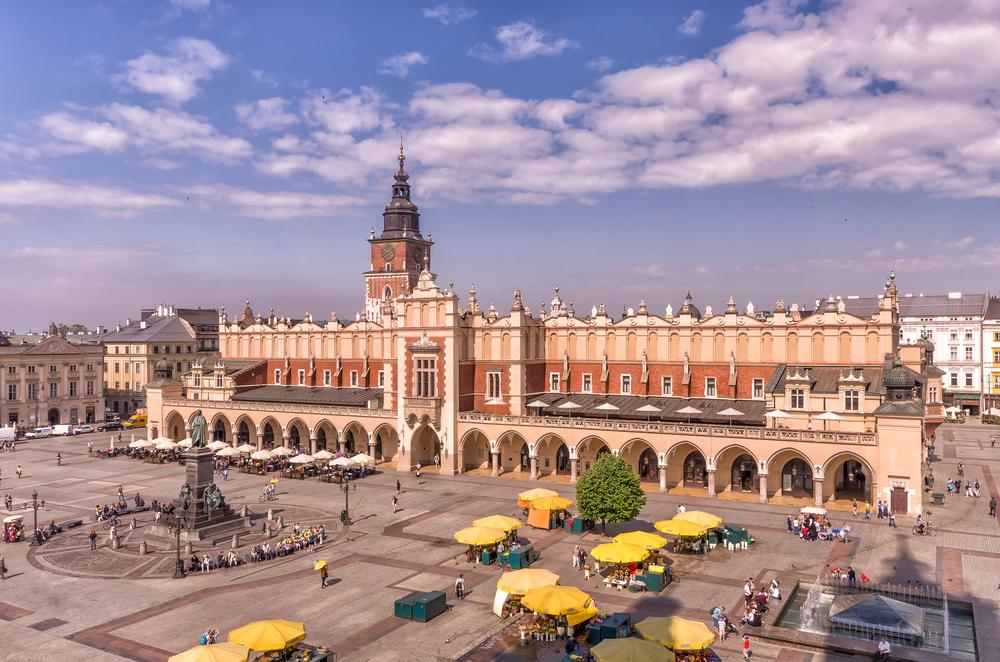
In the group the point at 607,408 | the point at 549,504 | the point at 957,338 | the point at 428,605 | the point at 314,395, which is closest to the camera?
the point at 428,605

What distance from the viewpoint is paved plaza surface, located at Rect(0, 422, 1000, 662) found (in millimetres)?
29656

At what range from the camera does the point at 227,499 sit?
5769cm

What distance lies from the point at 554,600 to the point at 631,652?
17.5 feet

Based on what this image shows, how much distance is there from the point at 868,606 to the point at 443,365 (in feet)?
145

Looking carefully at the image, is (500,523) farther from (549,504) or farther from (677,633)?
(677,633)

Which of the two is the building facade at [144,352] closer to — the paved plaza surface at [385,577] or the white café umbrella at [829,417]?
the paved plaza surface at [385,577]

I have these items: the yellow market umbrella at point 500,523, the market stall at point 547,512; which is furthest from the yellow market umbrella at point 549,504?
the yellow market umbrella at point 500,523

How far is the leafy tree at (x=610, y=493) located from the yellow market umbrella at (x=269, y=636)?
20.7 meters

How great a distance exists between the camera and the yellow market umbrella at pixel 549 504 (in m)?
46.2

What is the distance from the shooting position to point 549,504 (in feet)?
152

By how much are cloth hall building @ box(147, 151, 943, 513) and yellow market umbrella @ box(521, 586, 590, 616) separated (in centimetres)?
2878

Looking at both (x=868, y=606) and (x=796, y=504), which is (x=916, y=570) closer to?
(x=868, y=606)

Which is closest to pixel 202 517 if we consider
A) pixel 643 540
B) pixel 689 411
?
pixel 643 540

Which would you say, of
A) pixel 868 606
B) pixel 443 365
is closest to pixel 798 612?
pixel 868 606
